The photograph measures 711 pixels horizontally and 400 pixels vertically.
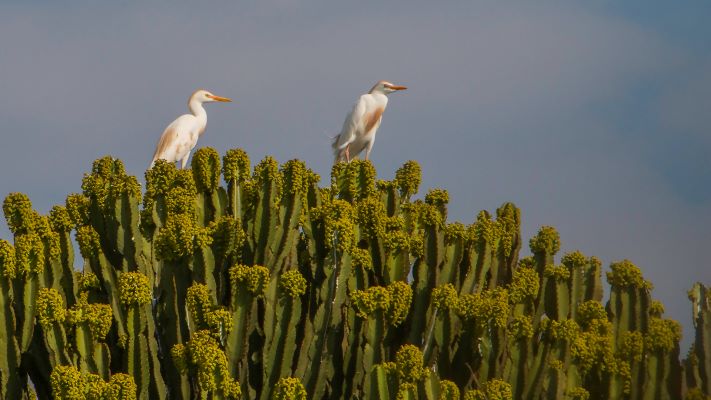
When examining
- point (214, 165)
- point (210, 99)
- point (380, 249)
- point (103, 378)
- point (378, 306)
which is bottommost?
point (103, 378)

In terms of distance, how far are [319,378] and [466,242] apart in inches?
57.8

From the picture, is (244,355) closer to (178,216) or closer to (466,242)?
(178,216)

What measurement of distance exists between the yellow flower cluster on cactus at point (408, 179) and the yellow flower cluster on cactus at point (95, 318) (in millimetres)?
2401

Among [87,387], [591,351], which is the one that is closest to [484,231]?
[591,351]

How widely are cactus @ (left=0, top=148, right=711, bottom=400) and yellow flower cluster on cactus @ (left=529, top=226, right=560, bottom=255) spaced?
A: 0.04ft

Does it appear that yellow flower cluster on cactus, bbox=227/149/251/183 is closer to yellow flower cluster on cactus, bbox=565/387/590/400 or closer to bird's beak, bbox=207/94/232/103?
yellow flower cluster on cactus, bbox=565/387/590/400

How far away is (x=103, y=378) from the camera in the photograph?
7.22 m

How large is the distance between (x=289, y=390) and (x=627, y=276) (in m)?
2.08

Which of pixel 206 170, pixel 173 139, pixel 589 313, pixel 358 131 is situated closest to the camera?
pixel 589 313

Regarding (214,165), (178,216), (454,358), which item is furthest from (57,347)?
(454,358)

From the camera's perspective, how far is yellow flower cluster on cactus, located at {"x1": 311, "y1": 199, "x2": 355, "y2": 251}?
7477mm

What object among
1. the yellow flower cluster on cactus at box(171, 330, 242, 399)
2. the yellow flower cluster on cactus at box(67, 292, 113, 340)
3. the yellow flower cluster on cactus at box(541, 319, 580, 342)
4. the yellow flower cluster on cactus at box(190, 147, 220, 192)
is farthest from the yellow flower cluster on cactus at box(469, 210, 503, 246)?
the yellow flower cluster on cactus at box(67, 292, 113, 340)

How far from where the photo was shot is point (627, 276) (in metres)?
7.37

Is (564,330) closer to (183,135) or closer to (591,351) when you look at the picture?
(591,351)
